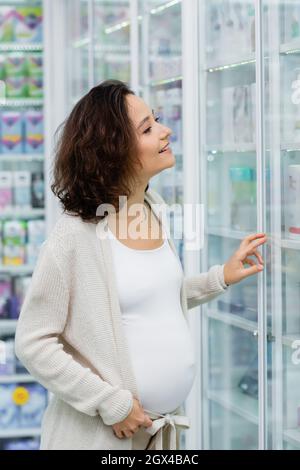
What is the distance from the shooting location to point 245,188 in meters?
2.87

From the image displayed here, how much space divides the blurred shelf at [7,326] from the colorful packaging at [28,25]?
1519mm

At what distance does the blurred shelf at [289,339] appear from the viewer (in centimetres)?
240

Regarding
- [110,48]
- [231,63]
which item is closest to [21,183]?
[110,48]

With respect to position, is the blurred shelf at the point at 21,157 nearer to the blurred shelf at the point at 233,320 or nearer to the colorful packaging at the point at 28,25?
the colorful packaging at the point at 28,25

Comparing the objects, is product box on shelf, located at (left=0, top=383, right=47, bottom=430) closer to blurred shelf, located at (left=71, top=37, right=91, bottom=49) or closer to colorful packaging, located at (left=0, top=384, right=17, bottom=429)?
colorful packaging, located at (left=0, top=384, right=17, bottom=429)

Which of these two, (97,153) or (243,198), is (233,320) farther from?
(97,153)

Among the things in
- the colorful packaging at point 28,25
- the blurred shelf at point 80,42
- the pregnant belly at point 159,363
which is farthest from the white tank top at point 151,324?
the colorful packaging at point 28,25

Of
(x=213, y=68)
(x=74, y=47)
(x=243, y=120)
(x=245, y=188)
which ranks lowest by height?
(x=245, y=188)

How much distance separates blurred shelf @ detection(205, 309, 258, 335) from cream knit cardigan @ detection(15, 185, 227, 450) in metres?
0.83

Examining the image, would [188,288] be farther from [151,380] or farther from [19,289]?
[19,289]

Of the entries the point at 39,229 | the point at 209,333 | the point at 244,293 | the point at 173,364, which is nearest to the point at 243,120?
the point at 244,293

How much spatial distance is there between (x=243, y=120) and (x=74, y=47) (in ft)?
7.05

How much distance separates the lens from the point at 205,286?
7.52 feet

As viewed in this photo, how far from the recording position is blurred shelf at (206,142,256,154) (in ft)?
8.93
